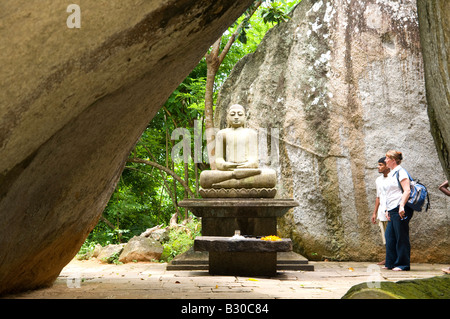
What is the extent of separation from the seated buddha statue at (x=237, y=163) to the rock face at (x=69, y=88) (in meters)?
3.85

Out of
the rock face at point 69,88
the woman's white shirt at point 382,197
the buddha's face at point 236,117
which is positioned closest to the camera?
the rock face at point 69,88

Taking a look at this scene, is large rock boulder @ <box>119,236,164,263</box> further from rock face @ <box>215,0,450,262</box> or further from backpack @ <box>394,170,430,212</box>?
backpack @ <box>394,170,430,212</box>

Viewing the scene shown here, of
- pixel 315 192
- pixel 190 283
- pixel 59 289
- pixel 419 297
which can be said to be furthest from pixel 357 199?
pixel 419 297

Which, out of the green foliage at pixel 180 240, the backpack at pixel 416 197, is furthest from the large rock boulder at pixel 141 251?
the backpack at pixel 416 197

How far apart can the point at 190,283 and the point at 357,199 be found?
4.99 meters

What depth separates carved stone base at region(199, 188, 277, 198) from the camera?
7.36 m

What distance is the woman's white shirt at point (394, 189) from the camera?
6289mm

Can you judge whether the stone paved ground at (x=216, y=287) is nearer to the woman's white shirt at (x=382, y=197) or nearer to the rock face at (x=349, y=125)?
the woman's white shirt at (x=382, y=197)

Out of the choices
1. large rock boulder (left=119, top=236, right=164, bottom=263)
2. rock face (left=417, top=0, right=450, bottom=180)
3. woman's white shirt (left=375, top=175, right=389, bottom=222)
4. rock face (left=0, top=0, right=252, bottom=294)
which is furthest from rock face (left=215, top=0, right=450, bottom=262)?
rock face (left=417, top=0, right=450, bottom=180)

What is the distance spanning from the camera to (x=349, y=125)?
912 cm

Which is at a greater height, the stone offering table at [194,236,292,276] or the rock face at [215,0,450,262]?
the rock face at [215,0,450,262]

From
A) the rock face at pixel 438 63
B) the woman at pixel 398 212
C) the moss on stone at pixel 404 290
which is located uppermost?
the rock face at pixel 438 63

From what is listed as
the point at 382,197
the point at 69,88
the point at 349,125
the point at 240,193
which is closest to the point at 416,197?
the point at 382,197

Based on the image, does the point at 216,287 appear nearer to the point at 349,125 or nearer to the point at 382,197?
the point at 382,197
